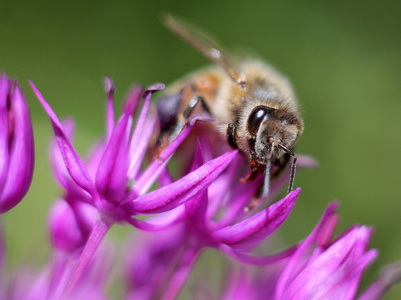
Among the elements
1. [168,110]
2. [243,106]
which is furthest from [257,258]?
[168,110]

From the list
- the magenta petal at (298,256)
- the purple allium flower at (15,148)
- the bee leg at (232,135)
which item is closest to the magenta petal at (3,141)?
the purple allium flower at (15,148)

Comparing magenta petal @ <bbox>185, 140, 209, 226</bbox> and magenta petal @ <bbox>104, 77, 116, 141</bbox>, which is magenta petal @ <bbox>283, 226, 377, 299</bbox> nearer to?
magenta petal @ <bbox>185, 140, 209, 226</bbox>

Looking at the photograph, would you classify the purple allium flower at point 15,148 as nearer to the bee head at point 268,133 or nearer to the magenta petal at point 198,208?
the magenta petal at point 198,208

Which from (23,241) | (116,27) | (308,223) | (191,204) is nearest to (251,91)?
(191,204)

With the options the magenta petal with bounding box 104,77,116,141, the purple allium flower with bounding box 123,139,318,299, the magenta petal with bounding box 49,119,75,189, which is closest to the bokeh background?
the purple allium flower with bounding box 123,139,318,299

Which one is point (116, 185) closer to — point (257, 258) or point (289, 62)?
point (257, 258)

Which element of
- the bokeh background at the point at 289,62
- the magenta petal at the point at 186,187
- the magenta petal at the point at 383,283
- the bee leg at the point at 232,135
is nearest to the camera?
the magenta petal at the point at 186,187

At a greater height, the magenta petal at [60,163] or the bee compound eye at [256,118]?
the bee compound eye at [256,118]
